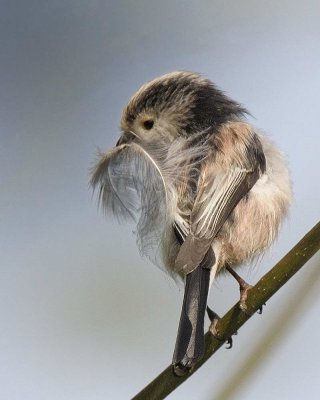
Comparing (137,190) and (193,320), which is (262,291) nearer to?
(193,320)

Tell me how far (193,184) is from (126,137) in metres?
0.18

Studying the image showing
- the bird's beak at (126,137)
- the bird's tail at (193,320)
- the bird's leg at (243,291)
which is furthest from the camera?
the bird's beak at (126,137)

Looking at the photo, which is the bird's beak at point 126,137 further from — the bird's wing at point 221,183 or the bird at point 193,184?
the bird's wing at point 221,183

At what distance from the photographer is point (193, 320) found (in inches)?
34.6

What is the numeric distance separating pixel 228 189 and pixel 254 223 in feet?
0.30

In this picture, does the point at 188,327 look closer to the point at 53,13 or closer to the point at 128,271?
the point at 128,271

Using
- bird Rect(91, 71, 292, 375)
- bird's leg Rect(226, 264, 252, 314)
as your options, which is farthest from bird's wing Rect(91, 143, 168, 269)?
bird's leg Rect(226, 264, 252, 314)

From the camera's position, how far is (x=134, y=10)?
1392 millimetres

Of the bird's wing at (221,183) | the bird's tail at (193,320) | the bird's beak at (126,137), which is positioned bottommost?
the bird's tail at (193,320)

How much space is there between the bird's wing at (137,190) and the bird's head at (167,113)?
2.4 inches

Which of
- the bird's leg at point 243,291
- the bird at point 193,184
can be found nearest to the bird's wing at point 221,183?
the bird at point 193,184

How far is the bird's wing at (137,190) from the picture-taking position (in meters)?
1.01

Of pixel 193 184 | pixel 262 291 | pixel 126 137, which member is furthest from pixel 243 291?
pixel 126 137

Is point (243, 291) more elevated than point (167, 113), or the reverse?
point (167, 113)
